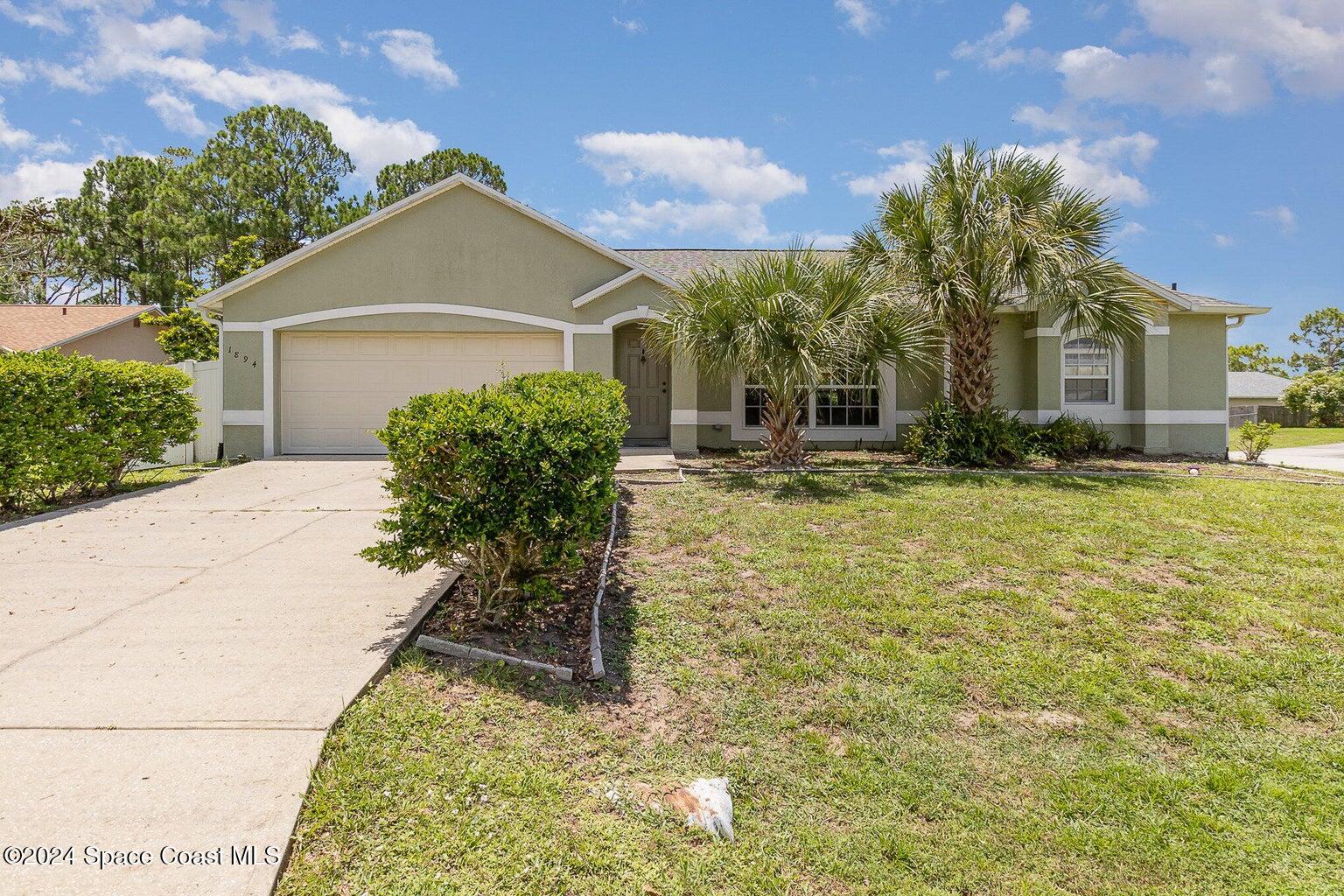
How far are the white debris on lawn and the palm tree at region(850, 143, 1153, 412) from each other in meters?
9.42

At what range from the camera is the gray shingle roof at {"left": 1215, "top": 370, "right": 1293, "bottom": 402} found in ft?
124

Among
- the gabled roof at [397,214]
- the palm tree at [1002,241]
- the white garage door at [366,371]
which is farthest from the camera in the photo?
the white garage door at [366,371]

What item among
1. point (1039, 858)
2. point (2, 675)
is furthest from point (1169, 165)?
point (2, 675)

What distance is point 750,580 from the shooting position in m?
5.31

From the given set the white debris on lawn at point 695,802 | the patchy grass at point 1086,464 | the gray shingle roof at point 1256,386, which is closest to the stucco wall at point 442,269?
the patchy grass at point 1086,464

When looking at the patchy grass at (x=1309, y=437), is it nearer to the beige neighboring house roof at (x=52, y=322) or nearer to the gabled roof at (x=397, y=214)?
the gabled roof at (x=397, y=214)

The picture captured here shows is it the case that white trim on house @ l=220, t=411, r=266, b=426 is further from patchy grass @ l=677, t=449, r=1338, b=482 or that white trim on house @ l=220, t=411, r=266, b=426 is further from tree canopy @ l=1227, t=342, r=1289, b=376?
tree canopy @ l=1227, t=342, r=1289, b=376

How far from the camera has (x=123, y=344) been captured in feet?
68.1

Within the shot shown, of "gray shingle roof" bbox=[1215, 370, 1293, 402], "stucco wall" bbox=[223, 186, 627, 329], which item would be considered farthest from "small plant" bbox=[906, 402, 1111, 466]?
"gray shingle roof" bbox=[1215, 370, 1293, 402]

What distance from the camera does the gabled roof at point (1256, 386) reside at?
37.8 meters

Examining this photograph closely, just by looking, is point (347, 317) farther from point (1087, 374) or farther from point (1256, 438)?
point (1256, 438)

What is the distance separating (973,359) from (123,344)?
25064 mm

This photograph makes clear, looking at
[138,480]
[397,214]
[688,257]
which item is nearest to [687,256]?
[688,257]

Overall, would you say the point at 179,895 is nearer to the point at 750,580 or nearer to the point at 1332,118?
the point at 750,580
